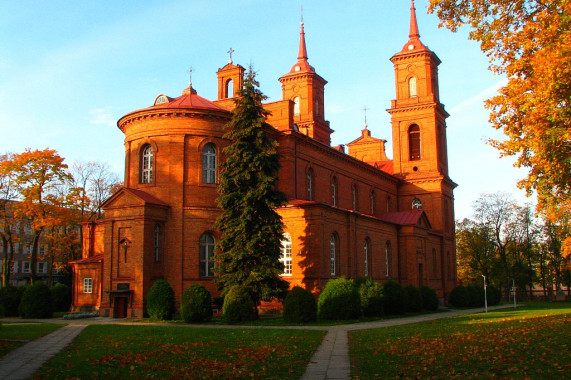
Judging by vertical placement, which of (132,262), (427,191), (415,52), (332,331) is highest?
(415,52)

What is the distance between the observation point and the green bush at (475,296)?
42.5 metres

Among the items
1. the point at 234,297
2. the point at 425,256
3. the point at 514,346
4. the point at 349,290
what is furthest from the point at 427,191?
the point at 514,346

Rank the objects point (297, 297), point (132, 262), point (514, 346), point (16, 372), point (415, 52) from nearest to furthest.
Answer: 1. point (16, 372)
2. point (514, 346)
3. point (297, 297)
4. point (132, 262)
5. point (415, 52)

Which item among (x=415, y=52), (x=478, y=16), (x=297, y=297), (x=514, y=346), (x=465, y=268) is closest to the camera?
(x=514, y=346)

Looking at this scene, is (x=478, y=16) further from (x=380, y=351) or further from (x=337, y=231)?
(x=337, y=231)

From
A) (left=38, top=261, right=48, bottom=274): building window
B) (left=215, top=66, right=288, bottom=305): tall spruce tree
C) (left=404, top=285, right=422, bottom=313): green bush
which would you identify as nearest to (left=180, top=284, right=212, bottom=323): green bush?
(left=215, top=66, right=288, bottom=305): tall spruce tree

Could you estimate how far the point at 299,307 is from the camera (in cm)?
2497

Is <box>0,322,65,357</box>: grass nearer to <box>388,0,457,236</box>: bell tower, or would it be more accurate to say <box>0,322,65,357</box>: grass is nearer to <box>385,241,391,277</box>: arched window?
<box>385,241,391,277</box>: arched window

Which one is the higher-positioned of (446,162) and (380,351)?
(446,162)

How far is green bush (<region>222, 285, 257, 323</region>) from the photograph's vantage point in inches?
997

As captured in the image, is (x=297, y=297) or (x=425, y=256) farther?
(x=425, y=256)

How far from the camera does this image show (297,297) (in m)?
25.1

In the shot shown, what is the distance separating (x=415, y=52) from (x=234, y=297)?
32.7 meters

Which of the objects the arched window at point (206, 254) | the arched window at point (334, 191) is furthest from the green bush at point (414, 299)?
the arched window at point (206, 254)
